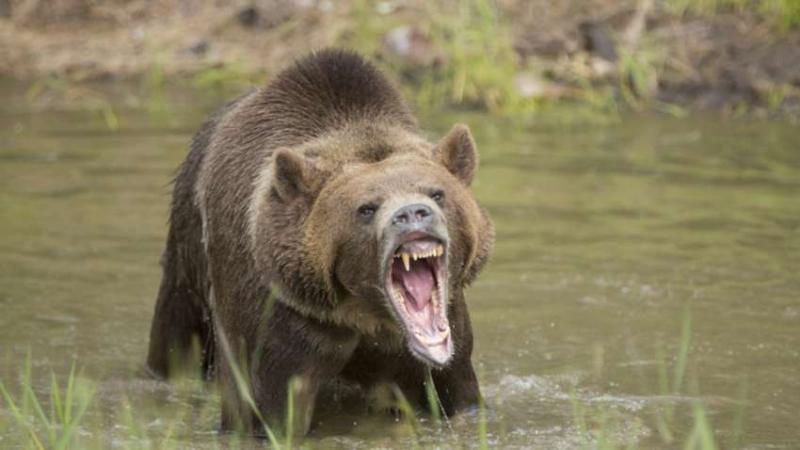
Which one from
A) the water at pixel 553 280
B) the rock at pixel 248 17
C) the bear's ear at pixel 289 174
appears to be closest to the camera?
the bear's ear at pixel 289 174

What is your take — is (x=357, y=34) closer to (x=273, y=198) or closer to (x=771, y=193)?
(x=771, y=193)

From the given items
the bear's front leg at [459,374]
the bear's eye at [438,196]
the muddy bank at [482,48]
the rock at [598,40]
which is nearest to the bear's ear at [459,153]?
the bear's eye at [438,196]

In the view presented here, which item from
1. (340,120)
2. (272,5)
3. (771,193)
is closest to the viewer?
(340,120)

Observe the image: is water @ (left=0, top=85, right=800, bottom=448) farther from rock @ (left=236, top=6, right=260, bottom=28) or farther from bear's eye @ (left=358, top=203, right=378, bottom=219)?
rock @ (left=236, top=6, right=260, bottom=28)

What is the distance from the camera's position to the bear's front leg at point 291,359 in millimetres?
5738

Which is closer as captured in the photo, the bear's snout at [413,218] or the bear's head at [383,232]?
the bear's snout at [413,218]

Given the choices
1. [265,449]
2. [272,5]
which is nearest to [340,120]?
[265,449]

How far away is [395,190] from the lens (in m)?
5.44

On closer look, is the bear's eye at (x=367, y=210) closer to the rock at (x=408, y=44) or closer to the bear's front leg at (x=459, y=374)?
the bear's front leg at (x=459, y=374)

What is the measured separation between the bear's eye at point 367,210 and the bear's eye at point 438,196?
0.21 m

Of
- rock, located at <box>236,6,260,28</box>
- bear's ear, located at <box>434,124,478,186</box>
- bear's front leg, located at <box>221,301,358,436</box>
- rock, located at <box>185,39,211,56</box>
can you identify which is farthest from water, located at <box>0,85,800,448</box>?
rock, located at <box>236,6,260,28</box>

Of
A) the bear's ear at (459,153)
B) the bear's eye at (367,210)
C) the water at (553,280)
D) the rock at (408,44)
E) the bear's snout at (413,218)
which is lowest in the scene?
the water at (553,280)

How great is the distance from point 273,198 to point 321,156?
251 millimetres

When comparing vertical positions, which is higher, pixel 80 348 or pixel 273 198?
pixel 273 198
